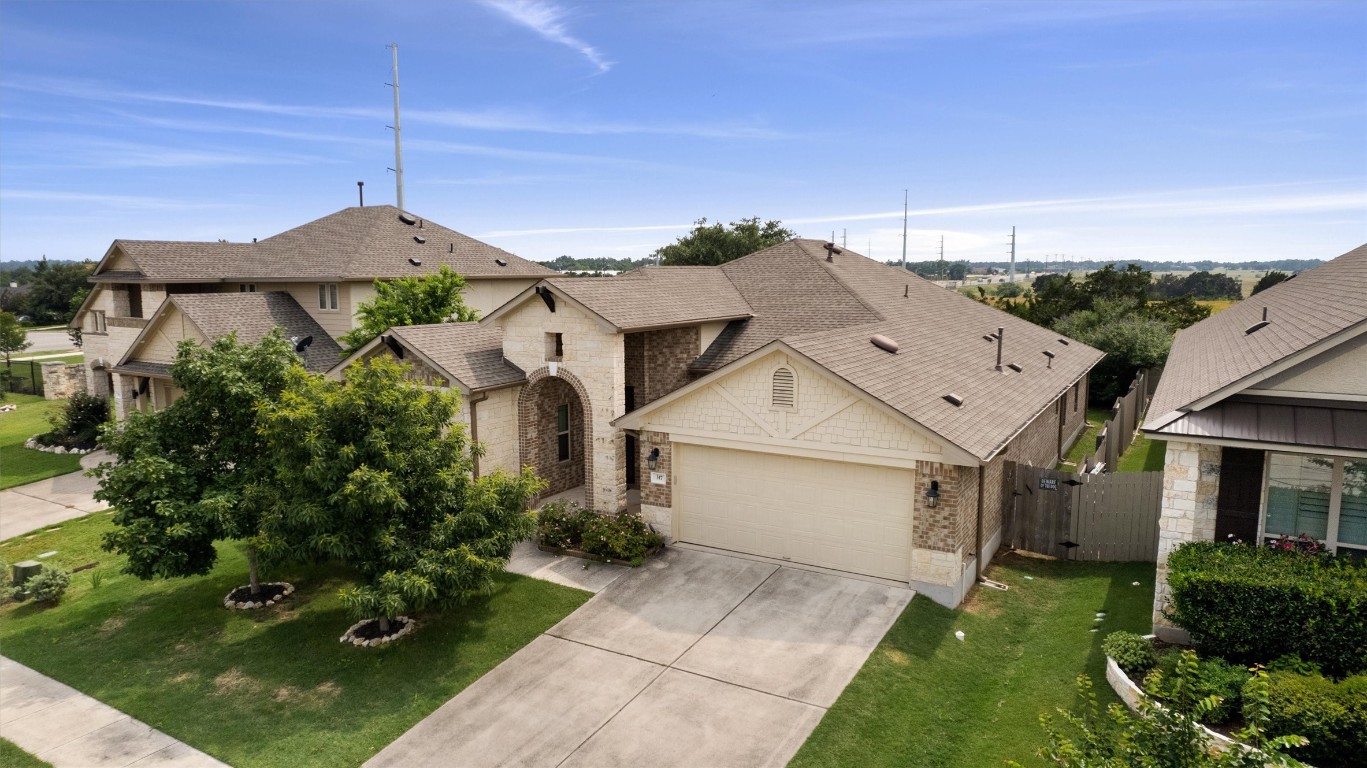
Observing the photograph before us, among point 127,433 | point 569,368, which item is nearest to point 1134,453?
point 569,368

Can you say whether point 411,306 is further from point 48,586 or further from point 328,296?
point 48,586

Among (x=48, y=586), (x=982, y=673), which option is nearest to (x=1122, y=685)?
(x=982, y=673)

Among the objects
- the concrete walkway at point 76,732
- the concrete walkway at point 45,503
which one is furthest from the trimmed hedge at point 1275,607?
the concrete walkway at point 45,503

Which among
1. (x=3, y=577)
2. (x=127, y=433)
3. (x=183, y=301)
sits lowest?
(x=3, y=577)

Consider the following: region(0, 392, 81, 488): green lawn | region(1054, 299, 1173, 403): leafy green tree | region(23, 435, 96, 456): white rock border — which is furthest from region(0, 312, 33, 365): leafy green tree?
region(1054, 299, 1173, 403): leafy green tree

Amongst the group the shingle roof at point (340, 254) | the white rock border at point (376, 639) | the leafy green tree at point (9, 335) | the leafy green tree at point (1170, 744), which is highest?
the shingle roof at point (340, 254)

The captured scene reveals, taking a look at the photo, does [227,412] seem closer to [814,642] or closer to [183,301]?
[814,642]

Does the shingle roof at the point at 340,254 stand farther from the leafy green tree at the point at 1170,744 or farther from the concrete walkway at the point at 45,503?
the leafy green tree at the point at 1170,744
